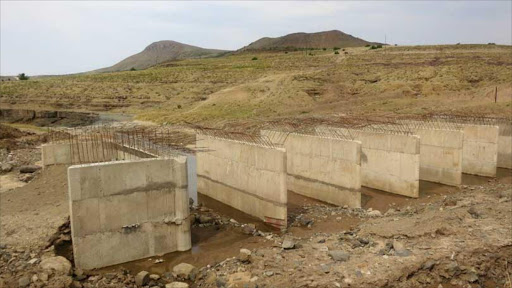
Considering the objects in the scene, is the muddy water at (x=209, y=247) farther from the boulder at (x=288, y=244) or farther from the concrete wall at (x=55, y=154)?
the concrete wall at (x=55, y=154)

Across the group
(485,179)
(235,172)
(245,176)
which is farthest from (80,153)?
(485,179)

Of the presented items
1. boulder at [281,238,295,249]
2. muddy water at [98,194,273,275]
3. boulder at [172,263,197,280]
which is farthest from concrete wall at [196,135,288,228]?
boulder at [172,263,197,280]

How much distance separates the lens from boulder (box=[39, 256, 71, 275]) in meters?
8.75

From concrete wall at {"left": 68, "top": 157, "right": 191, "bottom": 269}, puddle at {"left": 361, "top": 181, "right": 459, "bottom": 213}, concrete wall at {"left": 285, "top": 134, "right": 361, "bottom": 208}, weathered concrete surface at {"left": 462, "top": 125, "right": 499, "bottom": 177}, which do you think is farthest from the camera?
weathered concrete surface at {"left": 462, "top": 125, "right": 499, "bottom": 177}

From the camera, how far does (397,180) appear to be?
16016 mm

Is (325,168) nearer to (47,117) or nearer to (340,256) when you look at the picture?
(340,256)

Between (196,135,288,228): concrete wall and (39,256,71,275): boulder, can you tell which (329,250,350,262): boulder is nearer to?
(196,135,288,228): concrete wall

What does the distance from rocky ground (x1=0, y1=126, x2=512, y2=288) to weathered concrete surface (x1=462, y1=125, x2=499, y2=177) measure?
17.8ft

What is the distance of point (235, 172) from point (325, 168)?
126 inches

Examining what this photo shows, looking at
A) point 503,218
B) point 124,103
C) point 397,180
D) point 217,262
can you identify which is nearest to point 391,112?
point 397,180

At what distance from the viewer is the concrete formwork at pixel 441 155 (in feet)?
55.8

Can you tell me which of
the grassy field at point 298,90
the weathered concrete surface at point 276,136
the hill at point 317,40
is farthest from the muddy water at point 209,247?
the hill at point 317,40

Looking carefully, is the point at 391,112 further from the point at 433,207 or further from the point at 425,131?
the point at 433,207

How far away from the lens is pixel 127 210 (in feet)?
32.4
